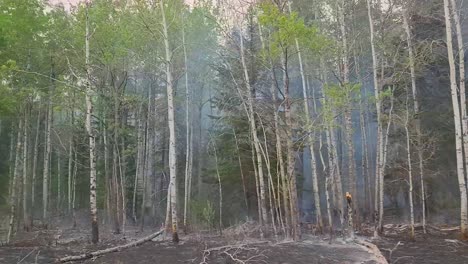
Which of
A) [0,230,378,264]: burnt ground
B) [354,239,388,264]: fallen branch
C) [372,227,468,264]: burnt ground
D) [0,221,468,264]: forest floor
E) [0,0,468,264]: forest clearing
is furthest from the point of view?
[0,0,468,264]: forest clearing

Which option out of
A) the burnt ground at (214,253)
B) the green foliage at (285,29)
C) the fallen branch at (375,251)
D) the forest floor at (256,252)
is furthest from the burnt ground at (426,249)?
the green foliage at (285,29)

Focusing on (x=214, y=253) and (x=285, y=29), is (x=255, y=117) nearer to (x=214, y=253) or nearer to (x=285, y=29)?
(x=285, y=29)

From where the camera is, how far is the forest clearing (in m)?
10.7

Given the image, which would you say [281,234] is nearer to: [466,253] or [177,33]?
[466,253]

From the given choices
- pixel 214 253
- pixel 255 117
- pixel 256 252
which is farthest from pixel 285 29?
pixel 255 117

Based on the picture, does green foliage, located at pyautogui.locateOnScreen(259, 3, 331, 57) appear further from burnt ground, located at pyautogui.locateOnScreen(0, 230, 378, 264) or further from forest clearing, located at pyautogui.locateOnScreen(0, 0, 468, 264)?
burnt ground, located at pyautogui.locateOnScreen(0, 230, 378, 264)

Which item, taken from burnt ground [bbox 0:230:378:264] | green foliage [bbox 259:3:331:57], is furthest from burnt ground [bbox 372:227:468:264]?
green foliage [bbox 259:3:331:57]

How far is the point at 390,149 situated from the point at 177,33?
1351 cm

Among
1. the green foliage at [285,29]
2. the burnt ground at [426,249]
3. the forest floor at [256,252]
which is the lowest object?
the burnt ground at [426,249]

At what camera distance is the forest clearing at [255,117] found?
10.7 meters

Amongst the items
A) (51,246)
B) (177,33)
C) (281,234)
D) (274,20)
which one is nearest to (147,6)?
(177,33)

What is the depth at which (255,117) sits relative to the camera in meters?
17.2

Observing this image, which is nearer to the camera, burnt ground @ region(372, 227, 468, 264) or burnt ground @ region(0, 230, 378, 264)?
burnt ground @ region(0, 230, 378, 264)

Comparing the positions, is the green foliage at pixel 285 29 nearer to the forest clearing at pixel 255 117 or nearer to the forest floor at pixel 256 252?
the forest clearing at pixel 255 117
